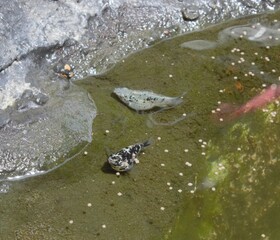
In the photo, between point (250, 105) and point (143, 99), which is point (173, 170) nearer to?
point (143, 99)

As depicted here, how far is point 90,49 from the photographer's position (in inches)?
317

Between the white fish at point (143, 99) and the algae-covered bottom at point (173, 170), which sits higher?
the white fish at point (143, 99)

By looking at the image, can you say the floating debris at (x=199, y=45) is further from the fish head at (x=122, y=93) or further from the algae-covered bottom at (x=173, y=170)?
the fish head at (x=122, y=93)

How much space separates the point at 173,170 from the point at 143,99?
119 cm

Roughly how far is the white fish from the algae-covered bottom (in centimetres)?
11

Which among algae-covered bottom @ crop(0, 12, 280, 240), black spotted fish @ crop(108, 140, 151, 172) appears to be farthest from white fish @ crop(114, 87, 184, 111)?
black spotted fish @ crop(108, 140, 151, 172)

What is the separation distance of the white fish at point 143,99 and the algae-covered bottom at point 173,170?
11 centimetres

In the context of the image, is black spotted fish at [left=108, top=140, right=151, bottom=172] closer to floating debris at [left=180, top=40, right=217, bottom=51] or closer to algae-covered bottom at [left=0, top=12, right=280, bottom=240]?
algae-covered bottom at [left=0, top=12, right=280, bottom=240]

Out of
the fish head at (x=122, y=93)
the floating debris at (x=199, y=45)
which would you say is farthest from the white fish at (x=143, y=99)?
the floating debris at (x=199, y=45)

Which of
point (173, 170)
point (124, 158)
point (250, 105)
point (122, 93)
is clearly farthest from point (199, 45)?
point (124, 158)

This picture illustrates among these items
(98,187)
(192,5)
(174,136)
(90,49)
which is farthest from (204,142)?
(192,5)

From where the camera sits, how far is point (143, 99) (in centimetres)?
738

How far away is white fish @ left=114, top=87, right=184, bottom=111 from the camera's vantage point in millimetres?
7324

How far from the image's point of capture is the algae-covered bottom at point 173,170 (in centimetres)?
607
